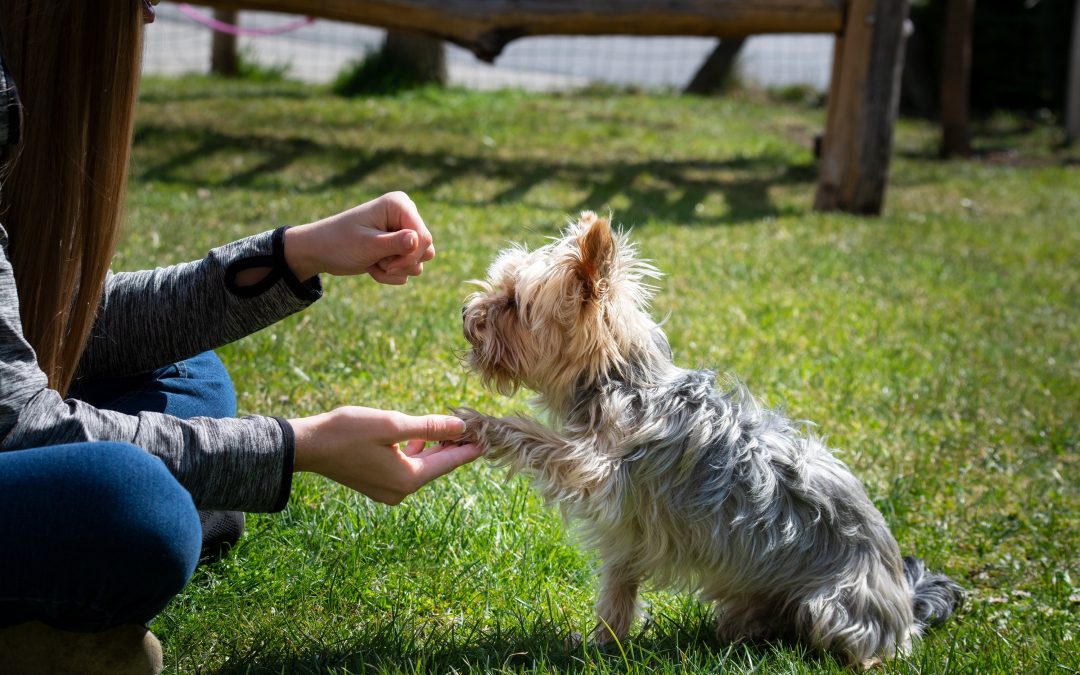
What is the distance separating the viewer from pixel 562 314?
2.72 m

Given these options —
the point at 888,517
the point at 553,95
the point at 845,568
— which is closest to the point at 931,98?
the point at 553,95

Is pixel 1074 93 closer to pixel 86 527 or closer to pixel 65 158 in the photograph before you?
pixel 65 158

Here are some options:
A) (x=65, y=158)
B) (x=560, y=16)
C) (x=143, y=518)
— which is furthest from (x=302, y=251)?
(x=560, y=16)

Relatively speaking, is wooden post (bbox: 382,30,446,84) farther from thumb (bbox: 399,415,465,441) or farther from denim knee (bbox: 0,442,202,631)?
denim knee (bbox: 0,442,202,631)

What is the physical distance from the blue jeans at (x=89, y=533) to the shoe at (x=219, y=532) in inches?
35.6

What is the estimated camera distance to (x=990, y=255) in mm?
8086

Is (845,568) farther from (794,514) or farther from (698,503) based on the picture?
(698,503)

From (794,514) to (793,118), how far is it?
474 inches

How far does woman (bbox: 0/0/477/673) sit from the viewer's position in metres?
1.87

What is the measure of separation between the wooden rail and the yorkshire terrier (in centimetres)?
597

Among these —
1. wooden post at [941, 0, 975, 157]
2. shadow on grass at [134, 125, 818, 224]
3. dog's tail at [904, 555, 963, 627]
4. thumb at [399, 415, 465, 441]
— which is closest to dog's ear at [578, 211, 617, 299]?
thumb at [399, 415, 465, 441]

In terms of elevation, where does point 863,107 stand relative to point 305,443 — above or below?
above

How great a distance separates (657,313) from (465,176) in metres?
3.48

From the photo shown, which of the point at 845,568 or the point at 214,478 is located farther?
the point at 845,568
